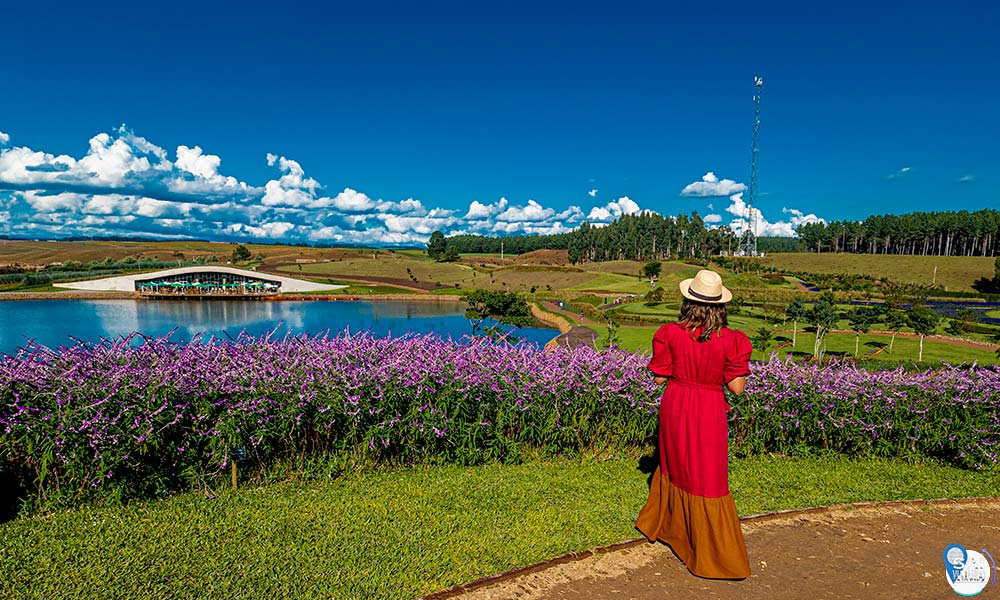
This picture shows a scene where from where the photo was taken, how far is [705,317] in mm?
4117

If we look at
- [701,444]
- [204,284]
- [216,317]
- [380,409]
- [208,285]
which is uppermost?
[701,444]

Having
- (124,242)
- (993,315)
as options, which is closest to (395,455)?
(993,315)

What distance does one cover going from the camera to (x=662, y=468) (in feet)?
15.0

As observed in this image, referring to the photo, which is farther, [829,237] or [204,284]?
[829,237]

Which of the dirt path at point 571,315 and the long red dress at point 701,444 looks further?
the dirt path at point 571,315

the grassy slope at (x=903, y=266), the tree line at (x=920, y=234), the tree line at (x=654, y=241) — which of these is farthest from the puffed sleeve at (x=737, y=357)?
the tree line at (x=920, y=234)

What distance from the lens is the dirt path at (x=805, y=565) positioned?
12.5 feet

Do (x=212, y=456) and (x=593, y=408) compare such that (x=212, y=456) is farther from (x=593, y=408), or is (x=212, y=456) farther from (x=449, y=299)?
(x=449, y=299)

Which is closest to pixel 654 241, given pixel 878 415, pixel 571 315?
pixel 571 315

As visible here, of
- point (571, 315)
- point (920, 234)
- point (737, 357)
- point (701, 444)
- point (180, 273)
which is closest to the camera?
point (737, 357)
